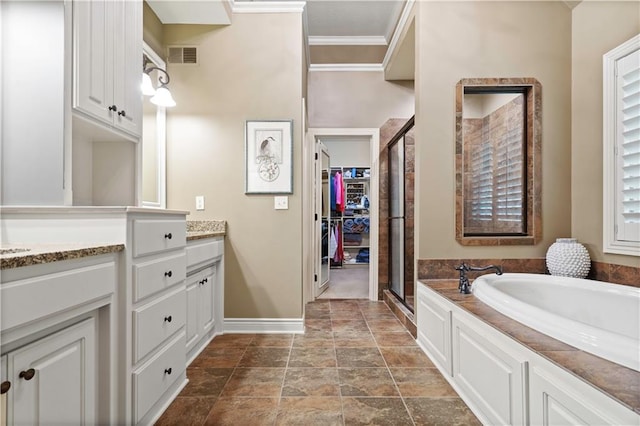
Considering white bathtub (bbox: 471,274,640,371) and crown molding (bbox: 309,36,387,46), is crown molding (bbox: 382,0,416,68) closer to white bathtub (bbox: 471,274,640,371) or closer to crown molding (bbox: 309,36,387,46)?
crown molding (bbox: 309,36,387,46)

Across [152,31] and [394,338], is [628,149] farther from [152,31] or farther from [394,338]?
[152,31]

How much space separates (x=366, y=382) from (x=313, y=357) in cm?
48

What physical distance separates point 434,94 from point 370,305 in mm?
2302

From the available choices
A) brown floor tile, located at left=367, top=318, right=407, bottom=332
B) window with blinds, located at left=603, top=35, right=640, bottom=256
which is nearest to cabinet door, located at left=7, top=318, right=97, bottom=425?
brown floor tile, located at left=367, top=318, right=407, bottom=332

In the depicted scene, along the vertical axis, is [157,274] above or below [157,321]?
above

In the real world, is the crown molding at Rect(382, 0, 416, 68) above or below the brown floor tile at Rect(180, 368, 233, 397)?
above

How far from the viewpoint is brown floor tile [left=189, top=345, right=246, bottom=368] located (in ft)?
7.06

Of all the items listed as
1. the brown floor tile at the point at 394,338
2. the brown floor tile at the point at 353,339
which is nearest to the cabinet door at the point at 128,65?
the brown floor tile at the point at 353,339

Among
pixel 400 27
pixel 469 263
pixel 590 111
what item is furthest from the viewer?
pixel 400 27

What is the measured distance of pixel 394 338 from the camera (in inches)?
104

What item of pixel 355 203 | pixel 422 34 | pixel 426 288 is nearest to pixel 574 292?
pixel 426 288

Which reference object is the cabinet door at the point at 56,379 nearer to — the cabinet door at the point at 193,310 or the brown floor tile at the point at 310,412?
the brown floor tile at the point at 310,412

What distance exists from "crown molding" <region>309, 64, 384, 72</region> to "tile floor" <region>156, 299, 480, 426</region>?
9.65ft

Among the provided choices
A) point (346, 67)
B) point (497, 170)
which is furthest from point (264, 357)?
point (346, 67)
